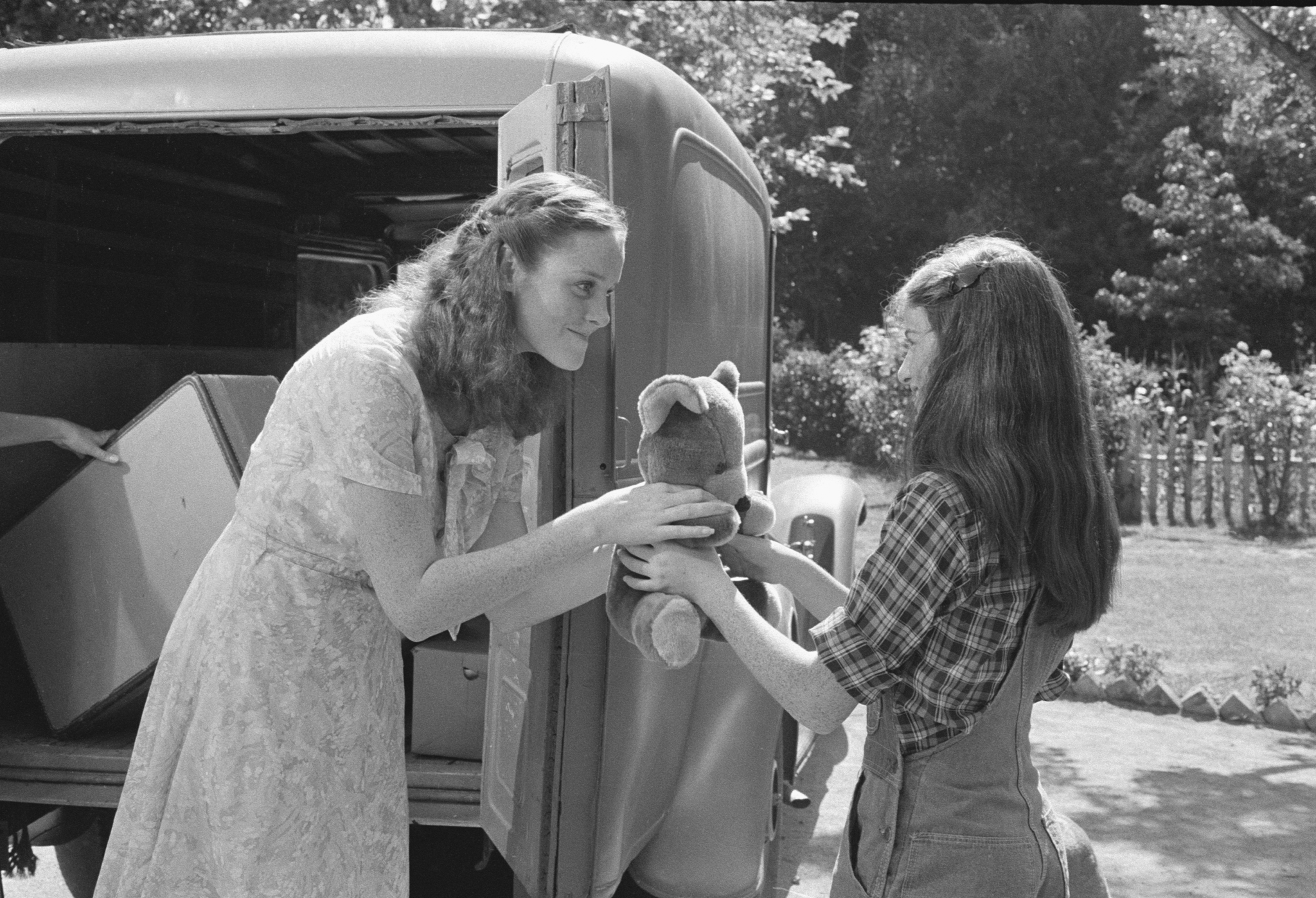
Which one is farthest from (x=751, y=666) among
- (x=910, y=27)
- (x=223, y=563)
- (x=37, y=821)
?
(x=910, y=27)

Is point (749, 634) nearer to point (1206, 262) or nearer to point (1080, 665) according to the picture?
point (1080, 665)

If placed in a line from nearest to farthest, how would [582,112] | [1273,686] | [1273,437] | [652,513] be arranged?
[652,513], [582,112], [1273,686], [1273,437]

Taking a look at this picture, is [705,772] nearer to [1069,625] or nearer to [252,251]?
[1069,625]

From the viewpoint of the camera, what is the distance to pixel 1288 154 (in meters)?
21.8

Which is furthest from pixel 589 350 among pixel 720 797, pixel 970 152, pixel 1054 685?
pixel 970 152

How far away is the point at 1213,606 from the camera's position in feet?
29.8

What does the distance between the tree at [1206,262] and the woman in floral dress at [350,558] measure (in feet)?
71.9

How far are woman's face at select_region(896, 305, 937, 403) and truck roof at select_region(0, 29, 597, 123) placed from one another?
115 centimetres

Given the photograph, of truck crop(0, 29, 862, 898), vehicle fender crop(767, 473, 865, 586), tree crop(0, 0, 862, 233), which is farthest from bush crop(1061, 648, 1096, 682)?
tree crop(0, 0, 862, 233)

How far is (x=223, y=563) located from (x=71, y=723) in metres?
1.78

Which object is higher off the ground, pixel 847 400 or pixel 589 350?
pixel 847 400

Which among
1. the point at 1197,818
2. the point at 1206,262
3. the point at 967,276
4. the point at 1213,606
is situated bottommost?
the point at 1197,818

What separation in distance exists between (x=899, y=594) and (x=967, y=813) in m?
0.36

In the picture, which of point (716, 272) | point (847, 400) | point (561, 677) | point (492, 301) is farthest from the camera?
point (847, 400)
